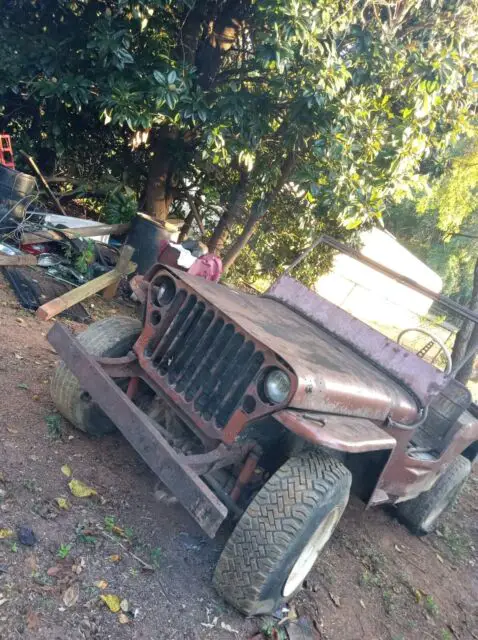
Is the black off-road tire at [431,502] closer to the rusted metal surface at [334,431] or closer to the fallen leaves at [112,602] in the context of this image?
the rusted metal surface at [334,431]

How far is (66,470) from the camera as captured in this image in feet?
10.5

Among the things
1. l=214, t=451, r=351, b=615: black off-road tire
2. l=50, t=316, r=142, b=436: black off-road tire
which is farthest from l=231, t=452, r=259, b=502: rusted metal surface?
l=50, t=316, r=142, b=436: black off-road tire

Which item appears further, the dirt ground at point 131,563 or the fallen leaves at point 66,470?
the fallen leaves at point 66,470

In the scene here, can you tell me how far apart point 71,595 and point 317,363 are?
164 cm

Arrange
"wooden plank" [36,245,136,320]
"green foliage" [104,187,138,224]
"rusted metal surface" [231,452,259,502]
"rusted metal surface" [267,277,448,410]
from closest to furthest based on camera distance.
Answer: "rusted metal surface" [231,452,259,502], "rusted metal surface" [267,277,448,410], "wooden plank" [36,245,136,320], "green foliage" [104,187,138,224]

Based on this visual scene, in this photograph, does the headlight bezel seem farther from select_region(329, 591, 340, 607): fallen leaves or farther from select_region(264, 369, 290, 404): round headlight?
select_region(329, 591, 340, 607): fallen leaves

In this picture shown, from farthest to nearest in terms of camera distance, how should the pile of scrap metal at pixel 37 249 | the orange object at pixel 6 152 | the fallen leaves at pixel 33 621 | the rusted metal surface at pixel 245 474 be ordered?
the orange object at pixel 6 152 → the pile of scrap metal at pixel 37 249 → the rusted metal surface at pixel 245 474 → the fallen leaves at pixel 33 621

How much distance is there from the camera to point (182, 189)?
863 centimetres

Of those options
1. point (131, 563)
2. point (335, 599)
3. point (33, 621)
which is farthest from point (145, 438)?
point (335, 599)

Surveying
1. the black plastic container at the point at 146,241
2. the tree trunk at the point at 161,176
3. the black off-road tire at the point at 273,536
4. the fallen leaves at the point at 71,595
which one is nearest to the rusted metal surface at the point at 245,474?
the black off-road tire at the point at 273,536

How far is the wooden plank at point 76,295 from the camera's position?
4.98m

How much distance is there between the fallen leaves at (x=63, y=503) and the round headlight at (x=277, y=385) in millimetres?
1272

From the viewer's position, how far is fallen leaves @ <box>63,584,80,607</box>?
2.35 m

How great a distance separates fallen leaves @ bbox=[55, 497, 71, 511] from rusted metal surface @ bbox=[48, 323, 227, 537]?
0.54m
